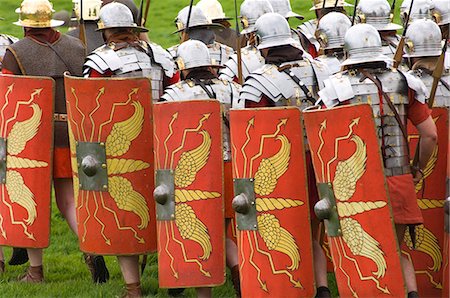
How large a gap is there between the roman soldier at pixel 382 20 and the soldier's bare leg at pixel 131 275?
8.36 ft

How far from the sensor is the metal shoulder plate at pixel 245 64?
10.6 meters

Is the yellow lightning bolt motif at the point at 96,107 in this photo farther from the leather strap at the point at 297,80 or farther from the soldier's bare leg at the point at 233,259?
the leather strap at the point at 297,80

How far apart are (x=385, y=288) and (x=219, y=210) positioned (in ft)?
4.10

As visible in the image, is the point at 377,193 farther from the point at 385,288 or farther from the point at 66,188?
the point at 66,188

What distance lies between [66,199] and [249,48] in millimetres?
1869

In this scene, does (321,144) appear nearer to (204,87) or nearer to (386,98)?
(386,98)

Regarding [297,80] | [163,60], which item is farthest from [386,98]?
[163,60]

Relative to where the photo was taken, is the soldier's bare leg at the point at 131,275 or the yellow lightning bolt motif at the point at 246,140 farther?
the soldier's bare leg at the point at 131,275

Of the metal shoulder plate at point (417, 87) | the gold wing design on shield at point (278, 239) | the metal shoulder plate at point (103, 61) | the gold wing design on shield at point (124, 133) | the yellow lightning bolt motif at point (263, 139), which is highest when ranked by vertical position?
the metal shoulder plate at point (103, 61)

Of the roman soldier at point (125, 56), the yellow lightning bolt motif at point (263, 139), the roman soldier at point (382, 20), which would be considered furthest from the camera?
the roman soldier at point (382, 20)

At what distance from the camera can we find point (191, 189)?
870 centimetres

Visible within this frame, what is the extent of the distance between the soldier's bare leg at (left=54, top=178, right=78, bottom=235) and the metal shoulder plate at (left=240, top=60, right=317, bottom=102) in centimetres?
194

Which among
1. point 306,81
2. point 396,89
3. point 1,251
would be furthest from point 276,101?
point 1,251

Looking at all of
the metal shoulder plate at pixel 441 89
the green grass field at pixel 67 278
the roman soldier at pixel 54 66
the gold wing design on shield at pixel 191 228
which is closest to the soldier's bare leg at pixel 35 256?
the roman soldier at pixel 54 66
